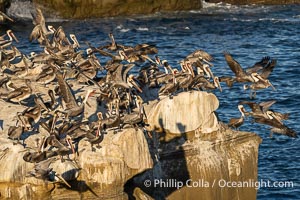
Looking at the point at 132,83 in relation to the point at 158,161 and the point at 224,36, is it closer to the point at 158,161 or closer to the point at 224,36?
the point at 158,161

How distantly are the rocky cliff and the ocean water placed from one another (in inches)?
441

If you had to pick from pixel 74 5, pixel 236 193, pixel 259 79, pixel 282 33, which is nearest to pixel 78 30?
pixel 74 5

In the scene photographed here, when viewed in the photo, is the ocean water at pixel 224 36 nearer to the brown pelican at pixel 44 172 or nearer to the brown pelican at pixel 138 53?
the brown pelican at pixel 138 53

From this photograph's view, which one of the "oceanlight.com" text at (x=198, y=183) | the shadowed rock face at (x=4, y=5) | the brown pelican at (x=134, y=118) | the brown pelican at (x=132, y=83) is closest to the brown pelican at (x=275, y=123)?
the "oceanlight.com" text at (x=198, y=183)

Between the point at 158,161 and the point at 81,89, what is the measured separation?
389 centimetres

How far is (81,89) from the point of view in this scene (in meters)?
27.8

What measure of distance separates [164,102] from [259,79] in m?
5.14

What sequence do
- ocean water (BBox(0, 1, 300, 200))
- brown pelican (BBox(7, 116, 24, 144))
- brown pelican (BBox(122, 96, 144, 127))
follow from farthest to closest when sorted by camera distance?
ocean water (BBox(0, 1, 300, 200)), brown pelican (BBox(122, 96, 144, 127)), brown pelican (BBox(7, 116, 24, 144))

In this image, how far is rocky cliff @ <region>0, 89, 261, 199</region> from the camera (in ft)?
71.5

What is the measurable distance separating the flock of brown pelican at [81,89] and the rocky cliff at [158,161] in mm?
330

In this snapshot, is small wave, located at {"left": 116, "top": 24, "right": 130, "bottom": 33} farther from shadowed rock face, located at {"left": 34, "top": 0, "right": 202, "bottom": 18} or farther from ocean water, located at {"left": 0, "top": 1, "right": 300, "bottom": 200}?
shadowed rock face, located at {"left": 34, "top": 0, "right": 202, "bottom": 18}

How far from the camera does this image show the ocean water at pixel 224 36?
42.6 meters

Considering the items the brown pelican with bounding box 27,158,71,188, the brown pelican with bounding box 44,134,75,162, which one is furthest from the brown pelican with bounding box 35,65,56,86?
the brown pelican with bounding box 27,158,71,188

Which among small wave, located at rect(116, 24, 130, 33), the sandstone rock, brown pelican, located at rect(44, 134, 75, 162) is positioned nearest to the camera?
brown pelican, located at rect(44, 134, 75, 162)
